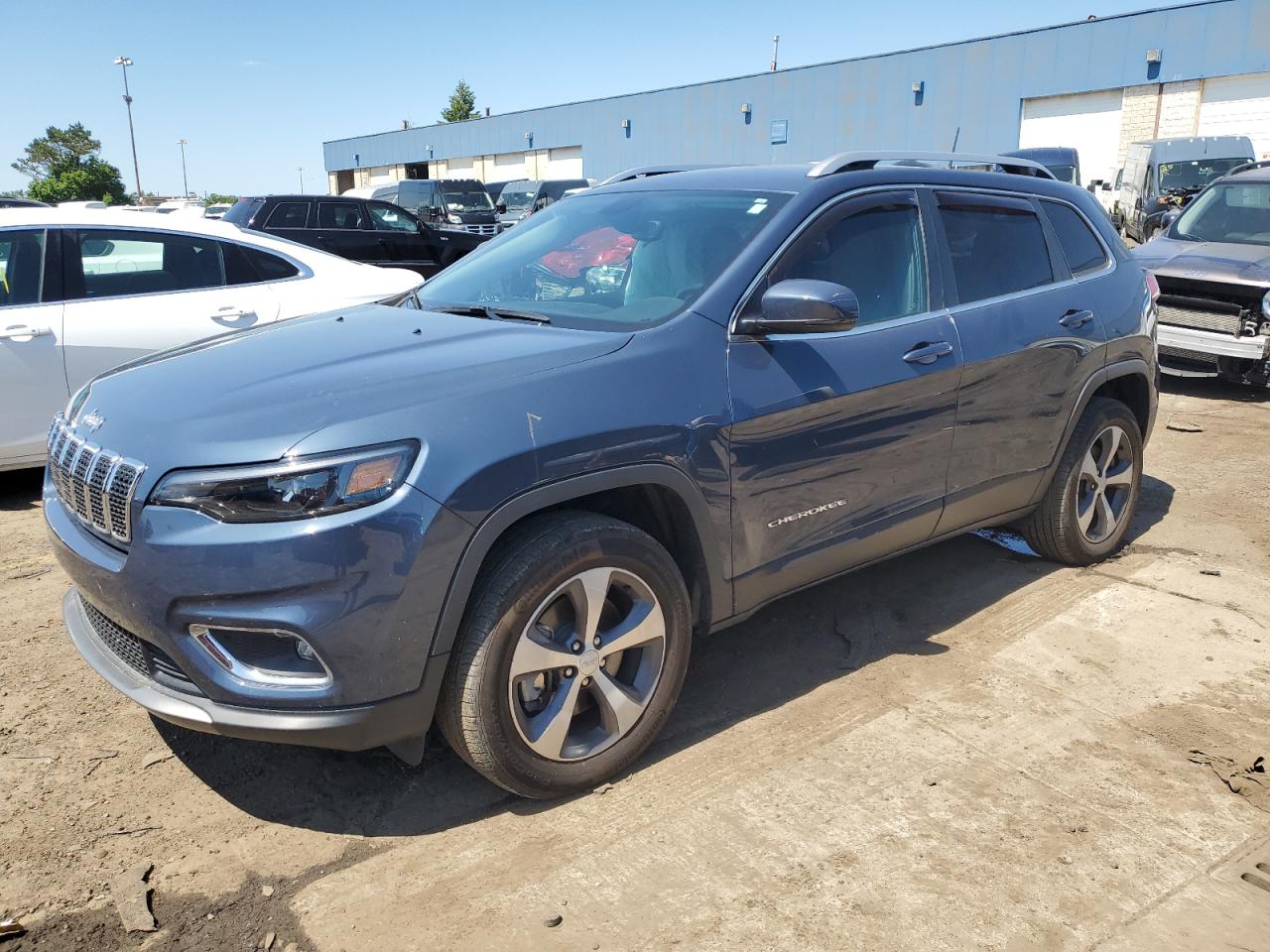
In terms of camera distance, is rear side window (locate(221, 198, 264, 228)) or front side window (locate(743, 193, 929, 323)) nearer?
front side window (locate(743, 193, 929, 323))

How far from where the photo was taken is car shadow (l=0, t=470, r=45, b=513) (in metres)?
5.76

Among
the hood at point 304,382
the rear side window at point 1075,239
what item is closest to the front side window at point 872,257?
the hood at point 304,382

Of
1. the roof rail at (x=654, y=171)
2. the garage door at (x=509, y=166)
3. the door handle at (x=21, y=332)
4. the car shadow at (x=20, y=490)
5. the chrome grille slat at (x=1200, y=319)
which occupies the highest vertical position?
the garage door at (x=509, y=166)

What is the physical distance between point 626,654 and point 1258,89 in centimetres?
3027

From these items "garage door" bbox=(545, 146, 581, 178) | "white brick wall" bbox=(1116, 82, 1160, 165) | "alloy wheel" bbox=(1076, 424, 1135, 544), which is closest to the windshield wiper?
"alloy wheel" bbox=(1076, 424, 1135, 544)

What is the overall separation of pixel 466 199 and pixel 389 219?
1103 cm

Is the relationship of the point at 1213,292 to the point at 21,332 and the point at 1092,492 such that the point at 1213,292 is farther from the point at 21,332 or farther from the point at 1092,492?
the point at 21,332

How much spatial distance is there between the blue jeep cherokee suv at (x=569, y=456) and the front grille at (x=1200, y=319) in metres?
4.89

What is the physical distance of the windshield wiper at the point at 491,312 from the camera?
11.0 ft

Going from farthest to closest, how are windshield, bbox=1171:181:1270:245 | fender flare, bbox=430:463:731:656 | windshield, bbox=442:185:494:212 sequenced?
windshield, bbox=442:185:494:212, windshield, bbox=1171:181:1270:245, fender flare, bbox=430:463:731:656

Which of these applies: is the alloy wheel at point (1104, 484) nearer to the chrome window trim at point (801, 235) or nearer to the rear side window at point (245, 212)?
the chrome window trim at point (801, 235)

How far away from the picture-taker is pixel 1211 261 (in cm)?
870

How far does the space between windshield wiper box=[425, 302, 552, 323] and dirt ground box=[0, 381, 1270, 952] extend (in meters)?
1.41

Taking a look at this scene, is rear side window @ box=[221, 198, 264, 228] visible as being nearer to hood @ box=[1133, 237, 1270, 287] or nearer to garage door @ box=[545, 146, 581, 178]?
hood @ box=[1133, 237, 1270, 287]
